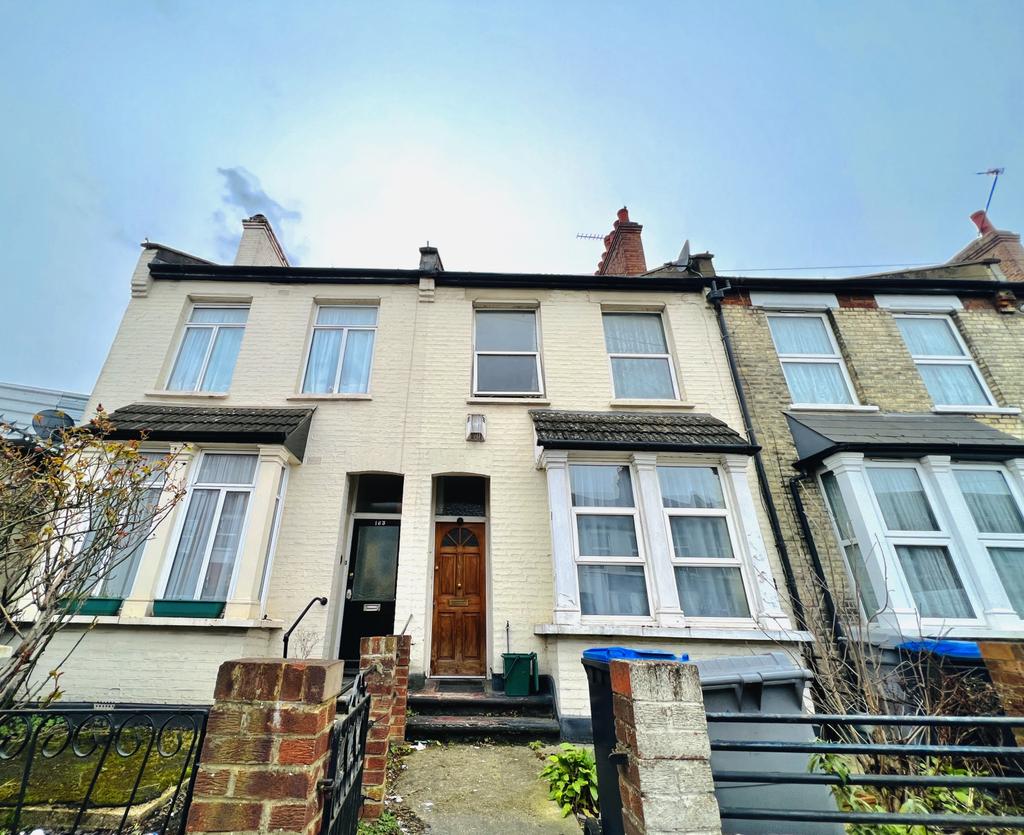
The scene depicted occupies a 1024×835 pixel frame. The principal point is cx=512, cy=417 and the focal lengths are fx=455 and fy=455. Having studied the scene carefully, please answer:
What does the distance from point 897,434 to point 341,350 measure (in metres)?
9.47

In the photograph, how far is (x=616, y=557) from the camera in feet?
21.1

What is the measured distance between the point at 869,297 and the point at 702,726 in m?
10.3

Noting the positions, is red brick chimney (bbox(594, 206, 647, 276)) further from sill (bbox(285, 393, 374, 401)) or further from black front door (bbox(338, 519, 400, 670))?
black front door (bbox(338, 519, 400, 670))

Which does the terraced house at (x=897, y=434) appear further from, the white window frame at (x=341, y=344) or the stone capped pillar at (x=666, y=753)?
the white window frame at (x=341, y=344)

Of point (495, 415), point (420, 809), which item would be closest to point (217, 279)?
point (495, 415)

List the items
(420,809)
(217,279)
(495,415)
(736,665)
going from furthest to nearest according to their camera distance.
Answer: (217,279)
(495,415)
(420,809)
(736,665)

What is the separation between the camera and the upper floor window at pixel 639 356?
8484 mm

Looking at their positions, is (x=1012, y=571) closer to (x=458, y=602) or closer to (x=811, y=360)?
(x=811, y=360)

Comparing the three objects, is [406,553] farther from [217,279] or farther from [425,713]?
[217,279]

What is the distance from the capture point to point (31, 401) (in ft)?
33.3

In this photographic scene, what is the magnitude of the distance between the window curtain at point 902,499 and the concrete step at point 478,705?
5550 mm

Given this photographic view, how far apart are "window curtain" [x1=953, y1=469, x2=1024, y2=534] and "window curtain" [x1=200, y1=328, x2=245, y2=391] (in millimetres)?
12055

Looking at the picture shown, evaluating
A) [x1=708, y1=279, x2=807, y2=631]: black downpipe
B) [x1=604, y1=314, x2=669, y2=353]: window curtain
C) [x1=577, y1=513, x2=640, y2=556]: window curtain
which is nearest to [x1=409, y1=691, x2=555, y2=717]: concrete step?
[x1=577, y1=513, x2=640, y2=556]: window curtain

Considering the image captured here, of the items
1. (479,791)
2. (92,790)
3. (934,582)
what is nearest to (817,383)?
(934,582)
